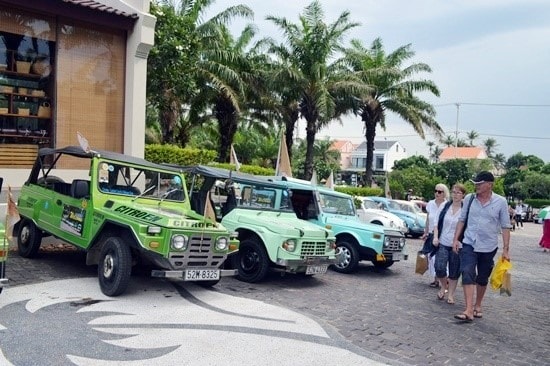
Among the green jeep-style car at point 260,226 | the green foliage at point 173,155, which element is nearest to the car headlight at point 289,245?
the green jeep-style car at point 260,226

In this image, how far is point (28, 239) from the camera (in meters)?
8.59

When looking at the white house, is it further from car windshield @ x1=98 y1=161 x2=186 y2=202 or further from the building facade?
car windshield @ x1=98 y1=161 x2=186 y2=202

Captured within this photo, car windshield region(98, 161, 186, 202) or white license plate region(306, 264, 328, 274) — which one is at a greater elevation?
car windshield region(98, 161, 186, 202)

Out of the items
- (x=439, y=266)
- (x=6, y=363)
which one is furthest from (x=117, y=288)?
(x=439, y=266)

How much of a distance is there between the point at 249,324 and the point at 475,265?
120 inches

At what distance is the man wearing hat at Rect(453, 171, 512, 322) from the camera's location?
6.63 metres

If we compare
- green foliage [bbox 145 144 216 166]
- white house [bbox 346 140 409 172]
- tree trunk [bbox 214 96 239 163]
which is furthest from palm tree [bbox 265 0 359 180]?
white house [bbox 346 140 409 172]

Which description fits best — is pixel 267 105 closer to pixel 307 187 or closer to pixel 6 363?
pixel 307 187

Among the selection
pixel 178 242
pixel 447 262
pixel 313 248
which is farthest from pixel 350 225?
pixel 178 242

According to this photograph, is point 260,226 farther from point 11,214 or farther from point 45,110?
point 45,110

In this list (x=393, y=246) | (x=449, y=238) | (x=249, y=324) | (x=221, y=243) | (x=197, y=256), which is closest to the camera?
(x=249, y=324)

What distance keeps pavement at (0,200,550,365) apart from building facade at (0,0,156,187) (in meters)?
4.04

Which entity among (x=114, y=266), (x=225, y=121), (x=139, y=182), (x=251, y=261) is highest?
(x=225, y=121)

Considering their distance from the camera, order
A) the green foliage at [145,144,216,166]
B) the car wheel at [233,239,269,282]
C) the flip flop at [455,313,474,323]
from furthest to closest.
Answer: the green foliage at [145,144,216,166] → the car wheel at [233,239,269,282] → the flip flop at [455,313,474,323]
